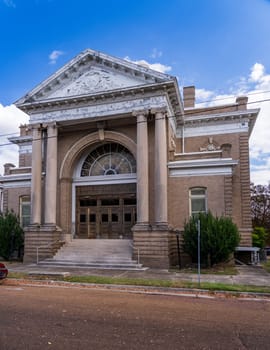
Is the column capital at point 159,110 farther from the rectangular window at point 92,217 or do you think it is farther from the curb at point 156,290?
the curb at point 156,290

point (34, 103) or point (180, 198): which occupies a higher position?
point (34, 103)

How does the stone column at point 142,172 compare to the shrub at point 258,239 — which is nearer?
the stone column at point 142,172

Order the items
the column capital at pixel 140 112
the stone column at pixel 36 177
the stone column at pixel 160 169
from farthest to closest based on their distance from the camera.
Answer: the stone column at pixel 36 177
the column capital at pixel 140 112
the stone column at pixel 160 169

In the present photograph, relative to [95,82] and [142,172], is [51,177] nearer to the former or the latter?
[142,172]

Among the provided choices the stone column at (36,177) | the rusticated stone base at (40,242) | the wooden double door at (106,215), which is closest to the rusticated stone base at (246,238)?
the wooden double door at (106,215)

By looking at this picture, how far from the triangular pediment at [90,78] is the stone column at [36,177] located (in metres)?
2.51

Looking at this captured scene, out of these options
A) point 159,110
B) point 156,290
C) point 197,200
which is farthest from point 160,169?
point 156,290

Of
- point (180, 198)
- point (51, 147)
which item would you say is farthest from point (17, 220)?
point (180, 198)

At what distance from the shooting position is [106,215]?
24.5m

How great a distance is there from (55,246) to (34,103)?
9593mm

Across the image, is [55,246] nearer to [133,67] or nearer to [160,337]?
[133,67]

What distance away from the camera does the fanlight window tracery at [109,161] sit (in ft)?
80.7

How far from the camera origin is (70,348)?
5.71 meters

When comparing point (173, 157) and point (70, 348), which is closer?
point (70, 348)
